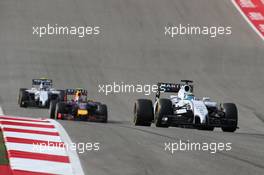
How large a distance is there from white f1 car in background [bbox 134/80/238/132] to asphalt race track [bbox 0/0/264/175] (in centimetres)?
119

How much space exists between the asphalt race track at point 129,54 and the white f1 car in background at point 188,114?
1189 millimetres

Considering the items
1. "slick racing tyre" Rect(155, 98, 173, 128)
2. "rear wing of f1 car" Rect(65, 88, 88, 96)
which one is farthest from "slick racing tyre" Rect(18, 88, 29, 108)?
"slick racing tyre" Rect(155, 98, 173, 128)

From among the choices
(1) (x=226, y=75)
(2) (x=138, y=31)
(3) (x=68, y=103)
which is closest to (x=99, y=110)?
(3) (x=68, y=103)

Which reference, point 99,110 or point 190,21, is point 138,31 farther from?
point 99,110

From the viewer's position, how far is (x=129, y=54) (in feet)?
102

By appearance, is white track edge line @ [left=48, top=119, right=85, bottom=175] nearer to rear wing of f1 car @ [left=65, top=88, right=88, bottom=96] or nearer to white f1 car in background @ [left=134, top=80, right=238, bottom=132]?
white f1 car in background @ [left=134, top=80, right=238, bottom=132]

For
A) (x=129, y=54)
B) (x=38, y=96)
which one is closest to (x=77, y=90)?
(x=38, y=96)

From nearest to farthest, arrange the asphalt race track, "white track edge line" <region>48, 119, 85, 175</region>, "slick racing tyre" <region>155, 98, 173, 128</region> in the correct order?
"white track edge line" <region>48, 119, 85, 175</region>
"slick racing tyre" <region>155, 98, 173, 128</region>
the asphalt race track

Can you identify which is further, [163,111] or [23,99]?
[23,99]

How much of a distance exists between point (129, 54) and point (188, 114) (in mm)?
16066

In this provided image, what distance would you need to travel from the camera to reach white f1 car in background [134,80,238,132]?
48.8ft

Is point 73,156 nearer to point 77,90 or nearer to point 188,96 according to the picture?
point 188,96

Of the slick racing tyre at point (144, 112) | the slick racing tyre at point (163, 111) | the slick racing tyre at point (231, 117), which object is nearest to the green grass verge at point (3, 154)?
the slick racing tyre at point (163, 111)

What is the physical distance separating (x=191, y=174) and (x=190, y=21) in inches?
1120
